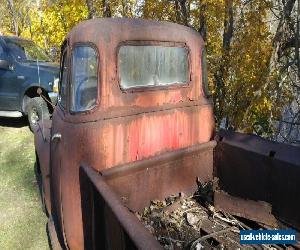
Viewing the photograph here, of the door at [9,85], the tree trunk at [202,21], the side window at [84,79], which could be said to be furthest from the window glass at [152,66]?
the door at [9,85]

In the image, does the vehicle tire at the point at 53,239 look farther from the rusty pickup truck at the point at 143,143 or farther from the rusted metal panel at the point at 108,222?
the rusted metal panel at the point at 108,222

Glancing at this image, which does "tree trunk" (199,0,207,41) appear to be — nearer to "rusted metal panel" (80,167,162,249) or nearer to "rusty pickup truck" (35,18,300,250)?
"rusty pickup truck" (35,18,300,250)

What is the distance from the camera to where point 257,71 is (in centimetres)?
681

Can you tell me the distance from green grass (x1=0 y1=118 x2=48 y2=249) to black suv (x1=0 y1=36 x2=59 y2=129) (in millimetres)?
648

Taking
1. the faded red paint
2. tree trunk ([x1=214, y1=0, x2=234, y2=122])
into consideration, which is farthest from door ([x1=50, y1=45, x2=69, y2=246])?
tree trunk ([x1=214, y1=0, x2=234, y2=122])

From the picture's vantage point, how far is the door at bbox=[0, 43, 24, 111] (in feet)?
23.6

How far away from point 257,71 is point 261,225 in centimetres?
447

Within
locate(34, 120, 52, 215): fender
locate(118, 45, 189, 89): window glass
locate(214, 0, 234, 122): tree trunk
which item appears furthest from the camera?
locate(214, 0, 234, 122): tree trunk

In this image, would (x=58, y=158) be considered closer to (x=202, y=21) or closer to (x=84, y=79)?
(x=84, y=79)

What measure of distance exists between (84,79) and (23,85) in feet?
15.8

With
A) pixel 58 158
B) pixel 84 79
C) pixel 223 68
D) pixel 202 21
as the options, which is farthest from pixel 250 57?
pixel 58 158

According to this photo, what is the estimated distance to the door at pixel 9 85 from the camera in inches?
284

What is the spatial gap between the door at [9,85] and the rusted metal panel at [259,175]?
505cm

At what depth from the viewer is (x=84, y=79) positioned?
2801 millimetres
